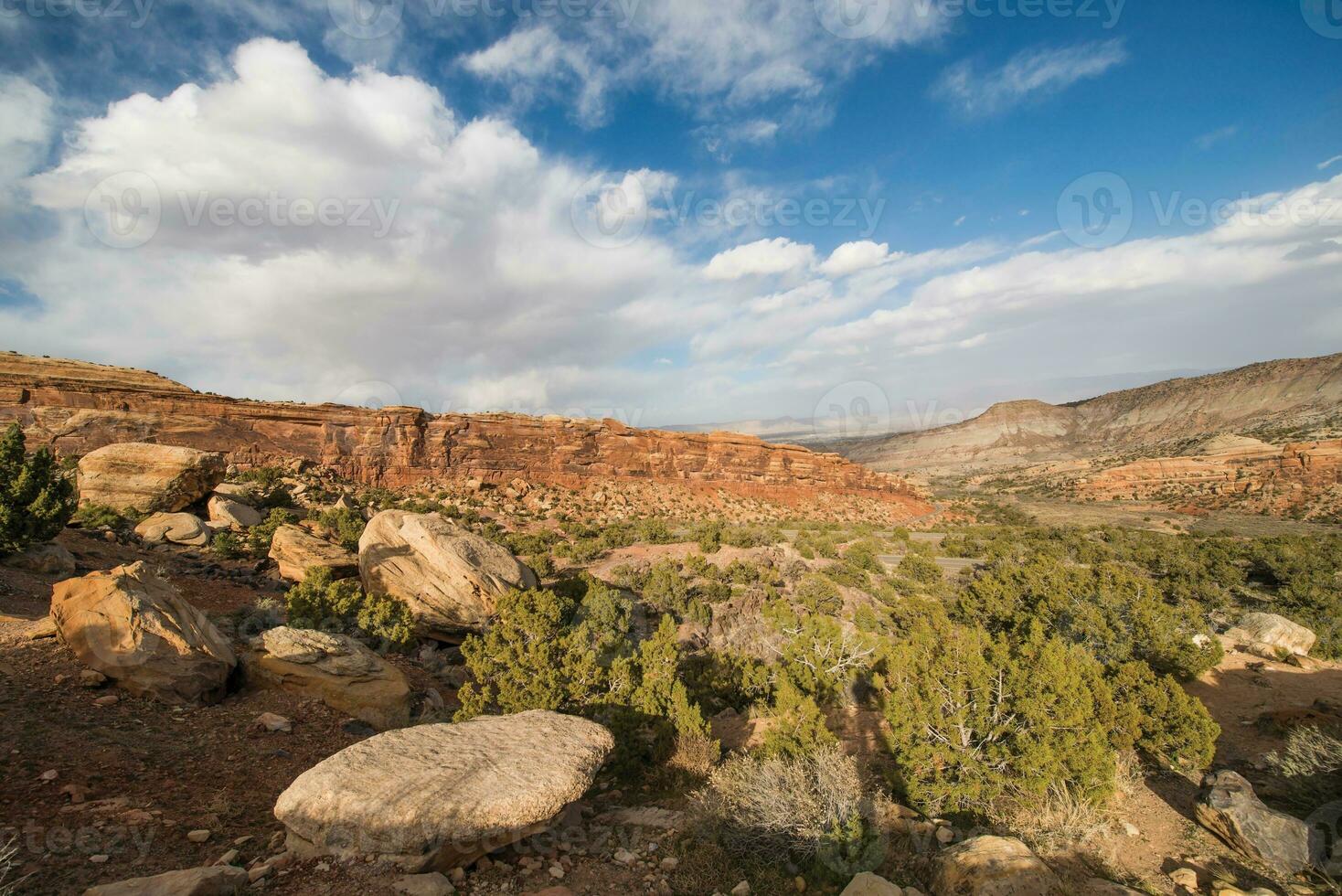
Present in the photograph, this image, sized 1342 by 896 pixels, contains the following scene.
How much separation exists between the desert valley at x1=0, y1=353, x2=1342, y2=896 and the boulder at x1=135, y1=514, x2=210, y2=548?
0.09 meters

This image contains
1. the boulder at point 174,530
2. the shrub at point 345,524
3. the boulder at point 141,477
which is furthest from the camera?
the shrub at point 345,524

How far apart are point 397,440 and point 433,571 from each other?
2628cm

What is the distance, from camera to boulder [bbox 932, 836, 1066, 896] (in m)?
4.96

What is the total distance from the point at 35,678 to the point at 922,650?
12.7 m

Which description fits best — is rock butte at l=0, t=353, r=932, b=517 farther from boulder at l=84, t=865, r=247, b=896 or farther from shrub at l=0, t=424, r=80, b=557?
boulder at l=84, t=865, r=247, b=896

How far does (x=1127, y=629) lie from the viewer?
43.4 ft

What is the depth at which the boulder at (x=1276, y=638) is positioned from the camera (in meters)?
13.7

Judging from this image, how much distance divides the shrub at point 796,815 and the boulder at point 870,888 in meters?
0.77

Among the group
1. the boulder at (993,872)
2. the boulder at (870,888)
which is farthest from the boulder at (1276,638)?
the boulder at (870,888)

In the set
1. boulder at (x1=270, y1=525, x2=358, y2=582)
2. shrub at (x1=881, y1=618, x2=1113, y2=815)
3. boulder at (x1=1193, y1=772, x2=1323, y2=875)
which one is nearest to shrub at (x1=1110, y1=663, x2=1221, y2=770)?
shrub at (x1=881, y1=618, x2=1113, y2=815)

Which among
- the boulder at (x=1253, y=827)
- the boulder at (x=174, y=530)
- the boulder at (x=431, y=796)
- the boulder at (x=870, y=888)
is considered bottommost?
the boulder at (x=1253, y=827)

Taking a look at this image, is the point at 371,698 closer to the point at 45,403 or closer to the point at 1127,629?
the point at 1127,629

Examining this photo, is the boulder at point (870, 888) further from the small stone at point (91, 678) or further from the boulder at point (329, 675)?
the small stone at point (91, 678)

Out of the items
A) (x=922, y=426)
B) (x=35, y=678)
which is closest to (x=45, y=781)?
(x=35, y=678)
